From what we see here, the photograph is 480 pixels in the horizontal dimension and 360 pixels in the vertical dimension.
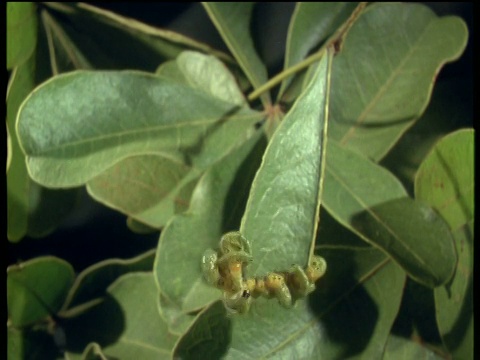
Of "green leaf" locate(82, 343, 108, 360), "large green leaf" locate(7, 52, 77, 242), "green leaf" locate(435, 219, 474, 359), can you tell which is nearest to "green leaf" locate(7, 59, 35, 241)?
"large green leaf" locate(7, 52, 77, 242)

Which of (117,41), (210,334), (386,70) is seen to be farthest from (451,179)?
(117,41)

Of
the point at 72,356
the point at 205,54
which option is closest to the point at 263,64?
the point at 205,54

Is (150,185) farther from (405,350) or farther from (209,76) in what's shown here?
(405,350)

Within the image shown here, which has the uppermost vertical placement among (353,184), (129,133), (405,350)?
(129,133)

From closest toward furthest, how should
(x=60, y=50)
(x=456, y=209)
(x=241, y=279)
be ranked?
1. (x=241, y=279)
2. (x=456, y=209)
3. (x=60, y=50)

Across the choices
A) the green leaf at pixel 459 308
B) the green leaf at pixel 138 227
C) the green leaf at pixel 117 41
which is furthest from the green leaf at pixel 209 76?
the green leaf at pixel 459 308

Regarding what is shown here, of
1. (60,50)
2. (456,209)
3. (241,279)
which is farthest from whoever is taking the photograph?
(60,50)

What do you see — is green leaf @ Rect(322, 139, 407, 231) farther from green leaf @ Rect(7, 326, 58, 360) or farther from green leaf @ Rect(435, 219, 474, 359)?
green leaf @ Rect(7, 326, 58, 360)
